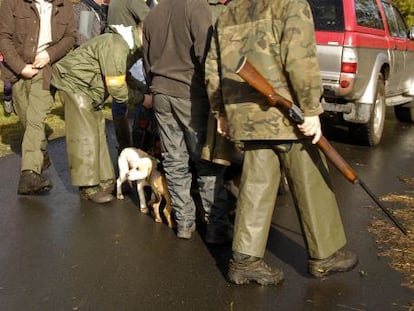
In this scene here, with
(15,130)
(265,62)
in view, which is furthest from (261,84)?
(15,130)

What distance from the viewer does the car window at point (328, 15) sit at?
713 cm

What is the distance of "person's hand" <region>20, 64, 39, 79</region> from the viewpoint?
18.4ft

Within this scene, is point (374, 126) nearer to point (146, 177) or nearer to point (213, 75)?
point (146, 177)

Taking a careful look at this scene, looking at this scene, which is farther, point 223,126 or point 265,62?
point 223,126

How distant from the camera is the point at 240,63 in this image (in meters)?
3.27

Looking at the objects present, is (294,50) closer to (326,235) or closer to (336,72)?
Answer: (326,235)

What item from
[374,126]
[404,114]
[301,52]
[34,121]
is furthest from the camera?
[404,114]

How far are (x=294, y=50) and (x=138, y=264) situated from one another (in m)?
2.04

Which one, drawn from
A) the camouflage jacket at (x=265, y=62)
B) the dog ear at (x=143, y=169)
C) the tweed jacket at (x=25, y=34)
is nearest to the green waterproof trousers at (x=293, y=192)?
the camouflage jacket at (x=265, y=62)

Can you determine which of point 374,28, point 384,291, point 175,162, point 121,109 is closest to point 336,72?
point 374,28

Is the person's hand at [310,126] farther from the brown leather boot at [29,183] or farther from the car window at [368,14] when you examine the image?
the car window at [368,14]

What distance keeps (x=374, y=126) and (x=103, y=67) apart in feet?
15.4

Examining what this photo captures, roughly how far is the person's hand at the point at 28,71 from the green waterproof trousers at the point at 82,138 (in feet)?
1.66

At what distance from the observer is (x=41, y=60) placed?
561 cm
